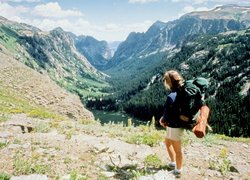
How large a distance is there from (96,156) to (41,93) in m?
33.7

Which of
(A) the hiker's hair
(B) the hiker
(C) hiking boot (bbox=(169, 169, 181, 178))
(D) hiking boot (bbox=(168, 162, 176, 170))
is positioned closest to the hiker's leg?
(B) the hiker

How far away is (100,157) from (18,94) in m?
33.2

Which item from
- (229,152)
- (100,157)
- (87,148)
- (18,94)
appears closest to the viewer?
A: (100,157)

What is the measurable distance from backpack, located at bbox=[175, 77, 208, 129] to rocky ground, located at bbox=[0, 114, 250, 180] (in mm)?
1761

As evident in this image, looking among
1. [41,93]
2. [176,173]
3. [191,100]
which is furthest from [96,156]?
[41,93]

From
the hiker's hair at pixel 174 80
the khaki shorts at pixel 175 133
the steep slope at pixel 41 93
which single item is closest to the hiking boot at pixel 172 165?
the khaki shorts at pixel 175 133

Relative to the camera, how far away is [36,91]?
46.6 m

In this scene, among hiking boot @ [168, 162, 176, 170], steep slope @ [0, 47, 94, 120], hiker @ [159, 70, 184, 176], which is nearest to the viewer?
hiker @ [159, 70, 184, 176]

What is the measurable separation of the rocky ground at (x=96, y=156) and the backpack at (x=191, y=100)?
1761mm

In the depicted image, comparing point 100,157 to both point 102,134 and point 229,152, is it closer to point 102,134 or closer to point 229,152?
point 102,134

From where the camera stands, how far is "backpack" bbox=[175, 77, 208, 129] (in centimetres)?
1117

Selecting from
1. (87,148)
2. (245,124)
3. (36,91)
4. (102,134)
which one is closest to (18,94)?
(36,91)

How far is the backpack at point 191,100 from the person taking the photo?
440 inches

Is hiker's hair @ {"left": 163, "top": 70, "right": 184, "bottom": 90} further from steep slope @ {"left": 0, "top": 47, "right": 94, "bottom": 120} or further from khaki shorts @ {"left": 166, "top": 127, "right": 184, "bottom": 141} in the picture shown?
steep slope @ {"left": 0, "top": 47, "right": 94, "bottom": 120}
